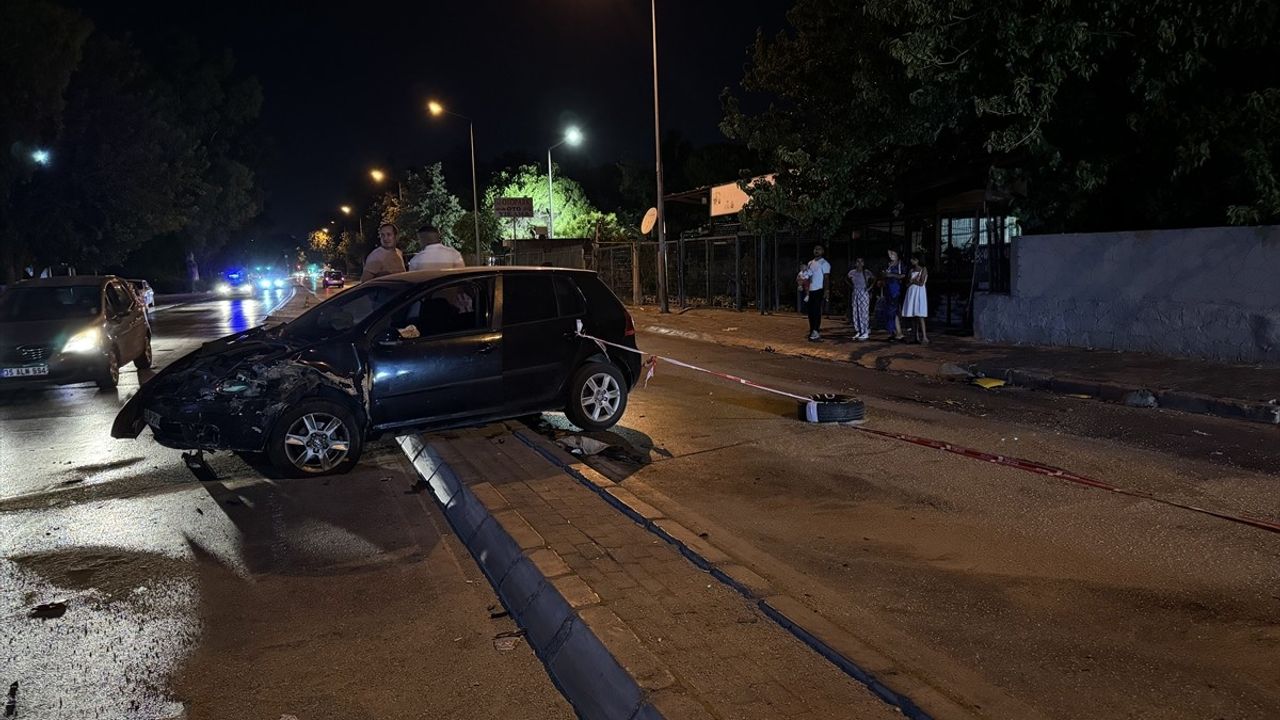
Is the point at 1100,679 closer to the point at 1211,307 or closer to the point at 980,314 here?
the point at 1211,307

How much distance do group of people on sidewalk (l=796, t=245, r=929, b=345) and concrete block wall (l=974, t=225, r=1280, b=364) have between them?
1.15 metres

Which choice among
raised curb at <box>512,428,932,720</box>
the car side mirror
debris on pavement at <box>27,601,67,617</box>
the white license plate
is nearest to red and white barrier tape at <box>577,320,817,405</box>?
the car side mirror

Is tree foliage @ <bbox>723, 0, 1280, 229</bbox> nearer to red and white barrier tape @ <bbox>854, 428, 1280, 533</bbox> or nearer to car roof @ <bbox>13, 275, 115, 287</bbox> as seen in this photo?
red and white barrier tape @ <bbox>854, 428, 1280, 533</bbox>

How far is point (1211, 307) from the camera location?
1230cm

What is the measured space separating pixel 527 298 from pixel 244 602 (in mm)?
4048

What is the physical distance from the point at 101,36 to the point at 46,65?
35.3ft

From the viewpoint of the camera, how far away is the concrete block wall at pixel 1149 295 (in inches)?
466

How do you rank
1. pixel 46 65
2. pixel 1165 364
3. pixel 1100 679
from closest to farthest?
pixel 1100 679
pixel 1165 364
pixel 46 65

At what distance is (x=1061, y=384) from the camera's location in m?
11.6

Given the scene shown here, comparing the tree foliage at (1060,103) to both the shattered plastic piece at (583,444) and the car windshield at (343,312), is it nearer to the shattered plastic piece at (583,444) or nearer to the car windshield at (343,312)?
the shattered plastic piece at (583,444)

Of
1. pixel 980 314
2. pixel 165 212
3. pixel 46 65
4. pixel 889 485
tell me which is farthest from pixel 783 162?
pixel 165 212

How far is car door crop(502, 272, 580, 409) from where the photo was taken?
26.2ft

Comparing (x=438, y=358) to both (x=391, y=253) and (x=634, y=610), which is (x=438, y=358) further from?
(x=391, y=253)

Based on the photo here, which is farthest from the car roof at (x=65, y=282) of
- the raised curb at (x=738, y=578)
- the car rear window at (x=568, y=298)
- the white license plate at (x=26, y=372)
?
the raised curb at (x=738, y=578)
